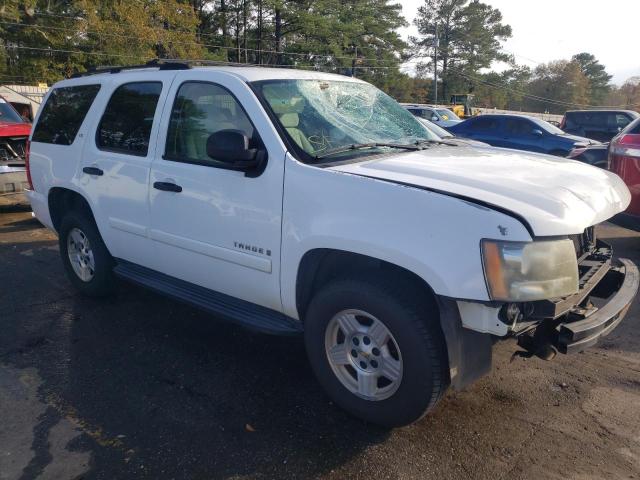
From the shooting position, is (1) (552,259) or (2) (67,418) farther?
(2) (67,418)

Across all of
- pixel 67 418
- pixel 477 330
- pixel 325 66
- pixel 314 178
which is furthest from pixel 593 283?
pixel 325 66

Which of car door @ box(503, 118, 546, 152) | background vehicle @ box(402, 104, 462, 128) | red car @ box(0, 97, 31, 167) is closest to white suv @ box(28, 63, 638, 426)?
red car @ box(0, 97, 31, 167)

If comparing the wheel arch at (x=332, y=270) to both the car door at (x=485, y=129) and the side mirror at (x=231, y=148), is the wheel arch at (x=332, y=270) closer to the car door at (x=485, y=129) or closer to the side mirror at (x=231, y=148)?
the side mirror at (x=231, y=148)

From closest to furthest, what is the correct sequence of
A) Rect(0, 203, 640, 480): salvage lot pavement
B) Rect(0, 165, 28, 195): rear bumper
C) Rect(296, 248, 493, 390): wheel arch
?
Rect(296, 248, 493, 390): wheel arch
Rect(0, 203, 640, 480): salvage lot pavement
Rect(0, 165, 28, 195): rear bumper

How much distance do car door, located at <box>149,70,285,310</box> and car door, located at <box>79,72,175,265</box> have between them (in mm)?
141

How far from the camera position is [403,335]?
9.09 feet

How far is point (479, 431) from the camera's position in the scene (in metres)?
3.11

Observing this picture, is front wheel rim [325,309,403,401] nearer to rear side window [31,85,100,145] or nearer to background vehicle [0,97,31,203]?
rear side window [31,85,100,145]

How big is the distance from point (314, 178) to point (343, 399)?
1.28 m

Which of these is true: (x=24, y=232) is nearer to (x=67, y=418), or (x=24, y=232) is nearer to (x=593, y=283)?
(x=67, y=418)

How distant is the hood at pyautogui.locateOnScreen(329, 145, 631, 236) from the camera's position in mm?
2625

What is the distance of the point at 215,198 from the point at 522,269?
6.36 ft

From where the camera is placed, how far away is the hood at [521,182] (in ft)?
8.61

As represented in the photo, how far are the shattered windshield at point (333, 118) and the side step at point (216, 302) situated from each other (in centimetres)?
102
